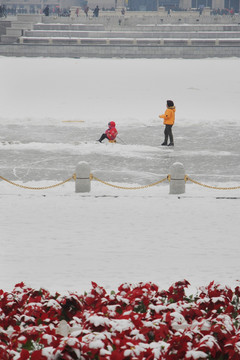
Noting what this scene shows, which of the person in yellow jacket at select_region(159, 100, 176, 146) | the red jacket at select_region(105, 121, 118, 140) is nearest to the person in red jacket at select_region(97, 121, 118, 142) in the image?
the red jacket at select_region(105, 121, 118, 140)

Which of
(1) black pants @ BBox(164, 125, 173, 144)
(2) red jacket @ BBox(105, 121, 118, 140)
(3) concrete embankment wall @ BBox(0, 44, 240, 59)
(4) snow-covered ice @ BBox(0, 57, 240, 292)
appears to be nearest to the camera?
(4) snow-covered ice @ BBox(0, 57, 240, 292)

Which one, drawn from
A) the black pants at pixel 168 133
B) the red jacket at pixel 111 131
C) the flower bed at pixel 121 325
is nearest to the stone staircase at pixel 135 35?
the black pants at pixel 168 133

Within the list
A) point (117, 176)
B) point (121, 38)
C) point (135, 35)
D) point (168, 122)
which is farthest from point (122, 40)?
point (117, 176)

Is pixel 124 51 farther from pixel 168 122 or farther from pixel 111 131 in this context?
pixel 111 131

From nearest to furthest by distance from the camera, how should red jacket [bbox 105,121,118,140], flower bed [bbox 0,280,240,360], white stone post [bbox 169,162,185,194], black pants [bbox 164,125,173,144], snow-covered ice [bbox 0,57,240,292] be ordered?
flower bed [bbox 0,280,240,360] → snow-covered ice [bbox 0,57,240,292] → white stone post [bbox 169,162,185,194] → red jacket [bbox 105,121,118,140] → black pants [bbox 164,125,173,144]

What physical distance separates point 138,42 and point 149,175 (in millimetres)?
29034

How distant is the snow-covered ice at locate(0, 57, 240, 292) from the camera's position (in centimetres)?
1150

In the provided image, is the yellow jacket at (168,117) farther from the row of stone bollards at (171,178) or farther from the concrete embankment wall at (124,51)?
the concrete embankment wall at (124,51)

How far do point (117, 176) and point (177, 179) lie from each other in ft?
8.03

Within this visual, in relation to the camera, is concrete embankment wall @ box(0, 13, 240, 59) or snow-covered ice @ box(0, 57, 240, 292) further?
concrete embankment wall @ box(0, 13, 240, 59)

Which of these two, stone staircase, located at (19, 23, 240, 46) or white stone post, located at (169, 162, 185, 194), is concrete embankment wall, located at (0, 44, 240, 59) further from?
white stone post, located at (169, 162, 185, 194)

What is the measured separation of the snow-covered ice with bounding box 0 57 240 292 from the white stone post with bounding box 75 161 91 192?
9.2 inches

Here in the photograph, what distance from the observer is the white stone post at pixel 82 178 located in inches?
652

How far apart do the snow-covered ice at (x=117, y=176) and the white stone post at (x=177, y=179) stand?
8.6 inches
